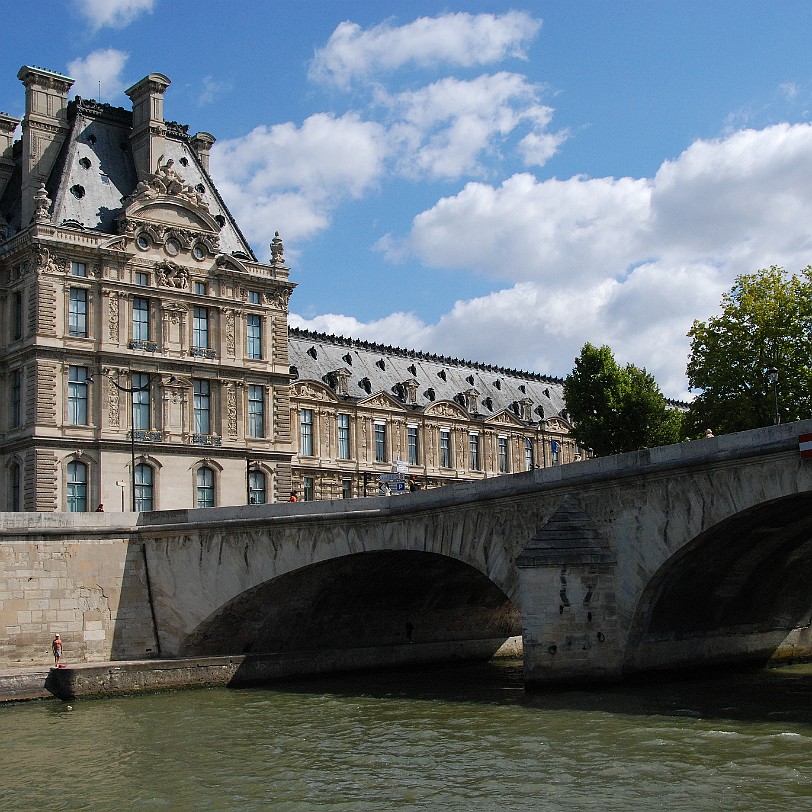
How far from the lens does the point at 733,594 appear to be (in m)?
38.2

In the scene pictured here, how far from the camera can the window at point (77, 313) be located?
186 ft

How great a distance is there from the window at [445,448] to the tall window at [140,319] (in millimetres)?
29894

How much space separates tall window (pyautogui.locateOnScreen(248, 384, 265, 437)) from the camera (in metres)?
62.4

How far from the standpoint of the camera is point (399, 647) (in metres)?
47.3

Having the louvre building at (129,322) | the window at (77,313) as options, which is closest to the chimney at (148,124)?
the louvre building at (129,322)

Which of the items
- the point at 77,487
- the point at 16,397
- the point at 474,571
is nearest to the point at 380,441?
the point at 77,487

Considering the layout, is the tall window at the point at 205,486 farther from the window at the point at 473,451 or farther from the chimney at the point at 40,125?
the window at the point at 473,451

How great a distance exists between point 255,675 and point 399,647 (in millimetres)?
7355

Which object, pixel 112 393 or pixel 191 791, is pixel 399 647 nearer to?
pixel 112 393

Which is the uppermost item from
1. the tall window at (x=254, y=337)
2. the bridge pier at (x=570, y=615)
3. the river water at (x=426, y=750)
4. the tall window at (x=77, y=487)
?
the tall window at (x=254, y=337)

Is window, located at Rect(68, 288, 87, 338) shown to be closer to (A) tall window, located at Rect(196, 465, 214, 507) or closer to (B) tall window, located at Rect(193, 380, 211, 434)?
(B) tall window, located at Rect(193, 380, 211, 434)

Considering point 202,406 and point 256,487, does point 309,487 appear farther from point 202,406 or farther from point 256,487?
point 202,406

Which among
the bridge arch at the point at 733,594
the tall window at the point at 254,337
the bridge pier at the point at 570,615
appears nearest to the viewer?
the bridge arch at the point at 733,594

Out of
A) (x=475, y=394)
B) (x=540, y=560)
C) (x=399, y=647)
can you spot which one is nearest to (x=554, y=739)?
(x=540, y=560)
